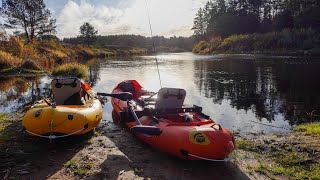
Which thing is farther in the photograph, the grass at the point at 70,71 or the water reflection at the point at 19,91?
the grass at the point at 70,71

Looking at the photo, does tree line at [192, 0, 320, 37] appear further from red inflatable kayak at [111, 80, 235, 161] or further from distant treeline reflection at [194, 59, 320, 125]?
red inflatable kayak at [111, 80, 235, 161]

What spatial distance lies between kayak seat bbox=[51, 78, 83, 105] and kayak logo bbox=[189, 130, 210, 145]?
4.36 m

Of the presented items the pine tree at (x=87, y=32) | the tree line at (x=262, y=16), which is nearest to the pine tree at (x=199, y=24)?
the tree line at (x=262, y=16)

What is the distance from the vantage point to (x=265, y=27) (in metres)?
55.9

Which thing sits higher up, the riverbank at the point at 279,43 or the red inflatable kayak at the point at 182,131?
the riverbank at the point at 279,43

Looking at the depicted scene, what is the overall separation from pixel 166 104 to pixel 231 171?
267cm

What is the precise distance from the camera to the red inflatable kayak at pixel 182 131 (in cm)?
605

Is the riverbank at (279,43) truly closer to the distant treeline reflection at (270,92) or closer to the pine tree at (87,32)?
the distant treeline reflection at (270,92)

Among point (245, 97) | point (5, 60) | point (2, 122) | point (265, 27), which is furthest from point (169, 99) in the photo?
point (265, 27)

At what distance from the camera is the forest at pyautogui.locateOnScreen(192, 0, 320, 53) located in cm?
4216

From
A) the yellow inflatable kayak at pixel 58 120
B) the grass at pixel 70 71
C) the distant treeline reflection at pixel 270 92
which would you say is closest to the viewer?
the yellow inflatable kayak at pixel 58 120

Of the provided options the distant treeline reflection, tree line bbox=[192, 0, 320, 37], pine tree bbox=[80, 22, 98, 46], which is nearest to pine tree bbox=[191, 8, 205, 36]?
tree line bbox=[192, 0, 320, 37]

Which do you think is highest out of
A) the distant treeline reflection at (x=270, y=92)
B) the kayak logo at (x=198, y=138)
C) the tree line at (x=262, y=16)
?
the tree line at (x=262, y=16)

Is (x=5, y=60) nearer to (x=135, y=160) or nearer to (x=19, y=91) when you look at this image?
(x=19, y=91)
